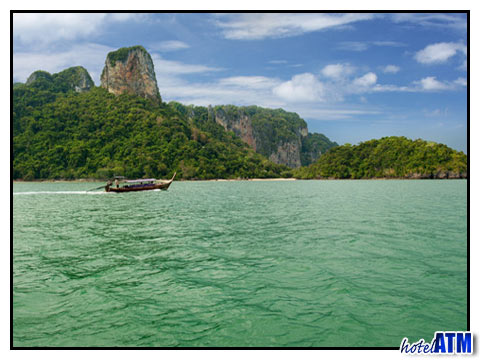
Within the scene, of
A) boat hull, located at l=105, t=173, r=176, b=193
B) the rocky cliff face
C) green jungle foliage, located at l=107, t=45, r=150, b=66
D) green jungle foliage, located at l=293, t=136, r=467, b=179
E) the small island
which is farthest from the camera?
green jungle foliage, located at l=107, t=45, r=150, b=66

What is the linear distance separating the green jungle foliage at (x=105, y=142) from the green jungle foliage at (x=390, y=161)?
3164 centimetres

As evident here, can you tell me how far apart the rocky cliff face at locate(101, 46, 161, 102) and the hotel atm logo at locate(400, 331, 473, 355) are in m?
159

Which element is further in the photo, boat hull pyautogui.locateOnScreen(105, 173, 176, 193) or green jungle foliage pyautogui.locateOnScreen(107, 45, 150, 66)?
green jungle foliage pyautogui.locateOnScreen(107, 45, 150, 66)

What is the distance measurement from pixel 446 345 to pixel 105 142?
384 ft

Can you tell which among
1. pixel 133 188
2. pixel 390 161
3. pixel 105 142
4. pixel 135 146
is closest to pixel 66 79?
pixel 105 142

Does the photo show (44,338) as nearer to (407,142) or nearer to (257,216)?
(257,216)

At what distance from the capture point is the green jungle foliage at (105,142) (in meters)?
96.2

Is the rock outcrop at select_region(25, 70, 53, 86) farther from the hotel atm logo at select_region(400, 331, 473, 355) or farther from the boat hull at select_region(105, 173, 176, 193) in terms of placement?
the hotel atm logo at select_region(400, 331, 473, 355)

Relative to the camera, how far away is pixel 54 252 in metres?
13.0

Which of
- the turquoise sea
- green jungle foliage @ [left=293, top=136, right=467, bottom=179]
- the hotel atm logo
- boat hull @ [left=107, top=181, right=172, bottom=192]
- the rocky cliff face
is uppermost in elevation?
the rocky cliff face

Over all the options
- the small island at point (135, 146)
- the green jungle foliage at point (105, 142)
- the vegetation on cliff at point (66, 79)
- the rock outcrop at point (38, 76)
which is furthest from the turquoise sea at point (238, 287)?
the rock outcrop at point (38, 76)

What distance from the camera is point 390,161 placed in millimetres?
127438

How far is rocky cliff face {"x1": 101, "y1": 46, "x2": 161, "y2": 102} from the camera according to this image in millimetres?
152250

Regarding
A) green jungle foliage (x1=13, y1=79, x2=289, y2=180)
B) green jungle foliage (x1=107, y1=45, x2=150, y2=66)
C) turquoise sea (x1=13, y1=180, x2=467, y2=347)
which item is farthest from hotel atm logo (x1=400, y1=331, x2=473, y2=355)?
green jungle foliage (x1=107, y1=45, x2=150, y2=66)
